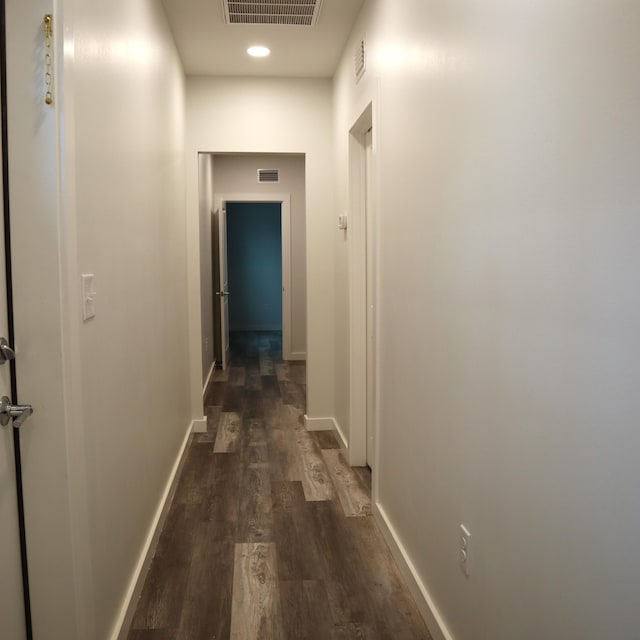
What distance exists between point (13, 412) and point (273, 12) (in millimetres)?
2677

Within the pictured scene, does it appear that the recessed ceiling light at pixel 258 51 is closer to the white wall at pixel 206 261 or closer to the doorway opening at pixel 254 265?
the white wall at pixel 206 261

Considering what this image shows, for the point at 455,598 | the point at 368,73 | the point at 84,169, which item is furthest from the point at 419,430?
the point at 368,73

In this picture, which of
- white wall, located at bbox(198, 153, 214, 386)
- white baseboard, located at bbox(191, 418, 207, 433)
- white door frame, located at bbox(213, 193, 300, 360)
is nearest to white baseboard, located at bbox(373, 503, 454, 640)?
white baseboard, located at bbox(191, 418, 207, 433)

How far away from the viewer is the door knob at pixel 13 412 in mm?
1451

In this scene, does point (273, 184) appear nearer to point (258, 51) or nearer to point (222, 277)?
point (222, 277)

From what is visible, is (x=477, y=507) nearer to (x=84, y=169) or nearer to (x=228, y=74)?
(x=84, y=169)

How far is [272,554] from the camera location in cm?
271

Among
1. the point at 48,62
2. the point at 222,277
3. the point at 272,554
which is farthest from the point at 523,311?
the point at 222,277

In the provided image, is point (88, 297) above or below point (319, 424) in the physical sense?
above

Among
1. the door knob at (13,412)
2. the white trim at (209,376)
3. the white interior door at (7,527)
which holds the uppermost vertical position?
the door knob at (13,412)

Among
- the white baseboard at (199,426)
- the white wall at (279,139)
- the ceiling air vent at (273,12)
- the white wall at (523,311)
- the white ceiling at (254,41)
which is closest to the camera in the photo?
the white wall at (523,311)

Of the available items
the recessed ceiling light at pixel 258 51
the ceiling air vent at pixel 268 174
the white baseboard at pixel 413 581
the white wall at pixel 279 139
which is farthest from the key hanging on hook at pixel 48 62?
the ceiling air vent at pixel 268 174

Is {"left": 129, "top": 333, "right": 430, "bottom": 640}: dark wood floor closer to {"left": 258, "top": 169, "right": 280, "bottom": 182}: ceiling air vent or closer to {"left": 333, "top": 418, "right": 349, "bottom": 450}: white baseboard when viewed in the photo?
{"left": 333, "top": 418, "right": 349, "bottom": 450}: white baseboard

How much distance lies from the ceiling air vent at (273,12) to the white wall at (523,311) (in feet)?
3.45
